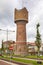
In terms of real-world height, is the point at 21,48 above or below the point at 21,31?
below

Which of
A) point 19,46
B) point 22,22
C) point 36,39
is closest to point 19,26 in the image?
point 22,22

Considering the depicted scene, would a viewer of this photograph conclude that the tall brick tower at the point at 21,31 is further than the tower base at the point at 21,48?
No

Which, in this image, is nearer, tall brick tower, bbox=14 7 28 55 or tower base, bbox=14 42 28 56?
tall brick tower, bbox=14 7 28 55

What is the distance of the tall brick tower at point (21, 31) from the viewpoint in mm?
96963

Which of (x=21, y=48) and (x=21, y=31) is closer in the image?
(x=21, y=48)

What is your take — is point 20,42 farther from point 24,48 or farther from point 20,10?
point 20,10

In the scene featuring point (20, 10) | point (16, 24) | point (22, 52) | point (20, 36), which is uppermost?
point (20, 10)

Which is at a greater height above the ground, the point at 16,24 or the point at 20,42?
the point at 16,24

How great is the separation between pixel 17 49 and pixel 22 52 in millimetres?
3061

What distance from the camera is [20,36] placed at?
9775 centimetres

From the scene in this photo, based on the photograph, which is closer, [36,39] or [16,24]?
[36,39]

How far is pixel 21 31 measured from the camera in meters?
97.9

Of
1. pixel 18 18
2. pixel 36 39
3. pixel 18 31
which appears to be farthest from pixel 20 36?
pixel 36 39

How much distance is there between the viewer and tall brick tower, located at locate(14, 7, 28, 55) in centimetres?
9696
